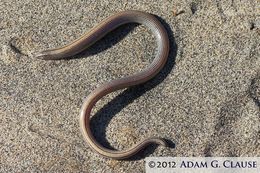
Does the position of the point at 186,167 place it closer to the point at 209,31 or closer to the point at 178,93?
the point at 178,93

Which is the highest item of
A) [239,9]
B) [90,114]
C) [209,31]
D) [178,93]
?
[239,9]

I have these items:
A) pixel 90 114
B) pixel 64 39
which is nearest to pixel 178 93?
pixel 90 114

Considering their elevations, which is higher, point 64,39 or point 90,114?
point 64,39

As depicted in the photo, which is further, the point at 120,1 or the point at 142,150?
the point at 120,1
